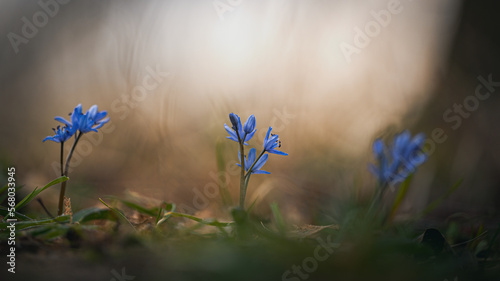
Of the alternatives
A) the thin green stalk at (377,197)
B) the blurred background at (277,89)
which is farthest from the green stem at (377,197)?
the blurred background at (277,89)

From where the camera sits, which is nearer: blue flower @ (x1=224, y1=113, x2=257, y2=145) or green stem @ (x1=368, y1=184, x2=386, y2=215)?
green stem @ (x1=368, y1=184, x2=386, y2=215)

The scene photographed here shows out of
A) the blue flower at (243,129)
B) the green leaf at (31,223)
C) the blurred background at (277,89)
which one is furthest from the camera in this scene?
the blurred background at (277,89)

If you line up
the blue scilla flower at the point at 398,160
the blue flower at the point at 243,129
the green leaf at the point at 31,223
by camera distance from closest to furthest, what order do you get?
the blue scilla flower at the point at 398,160
the green leaf at the point at 31,223
the blue flower at the point at 243,129

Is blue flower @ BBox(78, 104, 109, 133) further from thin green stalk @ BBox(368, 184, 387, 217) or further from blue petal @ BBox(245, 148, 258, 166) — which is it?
thin green stalk @ BBox(368, 184, 387, 217)

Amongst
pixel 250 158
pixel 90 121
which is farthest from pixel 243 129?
pixel 90 121

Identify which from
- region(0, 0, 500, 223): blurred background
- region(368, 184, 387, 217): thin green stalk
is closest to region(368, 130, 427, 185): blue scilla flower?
region(368, 184, 387, 217): thin green stalk

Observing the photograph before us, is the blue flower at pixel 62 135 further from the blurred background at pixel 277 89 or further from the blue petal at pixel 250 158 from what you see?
the blurred background at pixel 277 89

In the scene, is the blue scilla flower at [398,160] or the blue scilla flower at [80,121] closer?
the blue scilla flower at [398,160]

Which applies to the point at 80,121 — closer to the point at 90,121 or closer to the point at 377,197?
the point at 90,121
